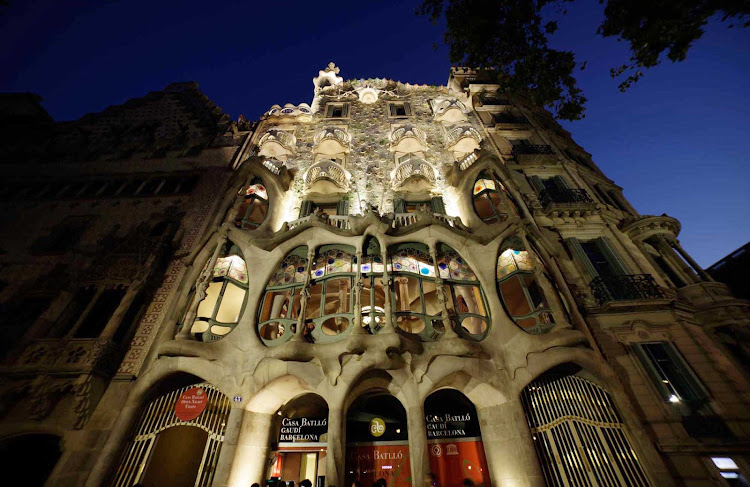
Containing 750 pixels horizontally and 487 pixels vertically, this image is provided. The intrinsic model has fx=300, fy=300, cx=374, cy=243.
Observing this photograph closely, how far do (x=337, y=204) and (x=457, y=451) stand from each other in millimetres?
11827

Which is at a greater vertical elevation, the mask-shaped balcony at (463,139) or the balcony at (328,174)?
the mask-shaped balcony at (463,139)

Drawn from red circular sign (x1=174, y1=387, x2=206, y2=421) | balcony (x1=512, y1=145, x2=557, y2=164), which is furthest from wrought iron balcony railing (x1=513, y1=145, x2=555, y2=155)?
red circular sign (x1=174, y1=387, x2=206, y2=421)

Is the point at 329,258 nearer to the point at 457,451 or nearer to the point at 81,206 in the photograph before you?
the point at 457,451

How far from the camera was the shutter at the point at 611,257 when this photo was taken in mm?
12266

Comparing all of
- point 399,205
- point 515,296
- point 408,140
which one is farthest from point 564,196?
point 408,140

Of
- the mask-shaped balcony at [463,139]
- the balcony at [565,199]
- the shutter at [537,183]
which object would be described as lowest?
the balcony at [565,199]

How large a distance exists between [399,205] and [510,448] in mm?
10611

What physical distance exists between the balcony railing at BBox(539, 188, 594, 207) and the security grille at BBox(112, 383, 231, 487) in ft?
52.2

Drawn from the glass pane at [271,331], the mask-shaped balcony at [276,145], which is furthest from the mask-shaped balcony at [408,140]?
the glass pane at [271,331]

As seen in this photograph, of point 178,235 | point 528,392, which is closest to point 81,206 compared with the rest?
point 178,235

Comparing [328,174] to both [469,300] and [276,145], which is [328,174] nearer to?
[276,145]

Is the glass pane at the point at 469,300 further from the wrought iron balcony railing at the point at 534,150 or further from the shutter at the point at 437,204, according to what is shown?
the wrought iron balcony railing at the point at 534,150

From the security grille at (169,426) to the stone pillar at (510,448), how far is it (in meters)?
8.48

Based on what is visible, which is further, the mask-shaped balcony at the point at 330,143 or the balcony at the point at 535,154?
the mask-shaped balcony at the point at 330,143
